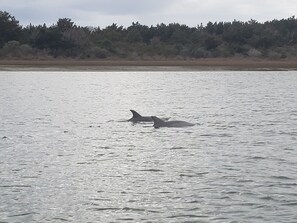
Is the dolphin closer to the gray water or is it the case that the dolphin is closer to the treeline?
the gray water

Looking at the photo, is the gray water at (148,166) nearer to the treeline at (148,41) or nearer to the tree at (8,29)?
the treeline at (148,41)

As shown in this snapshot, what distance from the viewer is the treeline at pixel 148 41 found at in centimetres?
9700

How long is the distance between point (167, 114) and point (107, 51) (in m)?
61.5

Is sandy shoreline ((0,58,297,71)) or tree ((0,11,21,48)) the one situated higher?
tree ((0,11,21,48))

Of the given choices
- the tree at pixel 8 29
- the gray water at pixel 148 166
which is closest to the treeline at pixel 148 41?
the tree at pixel 8 29

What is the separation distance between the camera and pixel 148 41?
112188 millimetres

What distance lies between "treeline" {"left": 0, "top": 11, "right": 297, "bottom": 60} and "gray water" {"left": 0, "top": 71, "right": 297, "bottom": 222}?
5614cm

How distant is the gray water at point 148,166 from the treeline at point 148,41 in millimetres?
56143

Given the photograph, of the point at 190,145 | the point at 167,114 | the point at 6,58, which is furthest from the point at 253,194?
the point at 6,58

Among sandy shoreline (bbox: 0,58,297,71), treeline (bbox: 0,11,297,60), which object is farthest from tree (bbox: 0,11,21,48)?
sandy shoreline (bbox: 0,58,297,71)

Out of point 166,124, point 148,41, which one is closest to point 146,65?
point 148,41

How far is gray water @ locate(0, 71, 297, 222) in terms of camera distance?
14.2 m

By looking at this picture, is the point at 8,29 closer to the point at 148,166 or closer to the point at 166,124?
the point at 166,124

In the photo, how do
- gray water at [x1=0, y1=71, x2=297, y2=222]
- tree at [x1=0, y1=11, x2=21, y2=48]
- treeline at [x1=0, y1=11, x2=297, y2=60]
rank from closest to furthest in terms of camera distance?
gray water at [x1=0, y1=71, x2=297, y2=222] → treeline at [x1=0, y1=11, x2=297, y2=60] → tree at [x1=0, y1=11, x2=21, y2=48]
